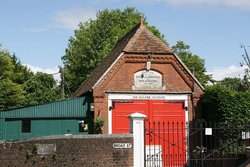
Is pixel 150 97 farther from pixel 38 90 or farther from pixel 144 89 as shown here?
pixel 38 90

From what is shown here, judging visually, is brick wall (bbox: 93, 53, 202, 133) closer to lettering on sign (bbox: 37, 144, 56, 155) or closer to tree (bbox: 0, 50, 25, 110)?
lettering on sign (bbox: 37, 144, 56, 155)

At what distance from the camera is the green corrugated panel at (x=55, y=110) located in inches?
1048

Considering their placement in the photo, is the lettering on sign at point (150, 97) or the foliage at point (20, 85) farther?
the foliage at point (20, 85)

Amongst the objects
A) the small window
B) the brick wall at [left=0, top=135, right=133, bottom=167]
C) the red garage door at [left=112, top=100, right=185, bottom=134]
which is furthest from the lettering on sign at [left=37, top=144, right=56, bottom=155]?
the small window

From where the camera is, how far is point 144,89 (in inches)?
1046

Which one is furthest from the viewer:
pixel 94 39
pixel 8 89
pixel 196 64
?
pixel 196 64

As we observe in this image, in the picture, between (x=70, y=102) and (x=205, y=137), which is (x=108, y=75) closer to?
(x=70, y=102)

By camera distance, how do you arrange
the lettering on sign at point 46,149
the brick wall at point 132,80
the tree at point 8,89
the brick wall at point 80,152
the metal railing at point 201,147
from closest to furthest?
the brick wall at point 80,152, the lettering on sign at point 46,149, the metal railing at point 201,147, the brick wall at point 132,80, the tree at point 8,89

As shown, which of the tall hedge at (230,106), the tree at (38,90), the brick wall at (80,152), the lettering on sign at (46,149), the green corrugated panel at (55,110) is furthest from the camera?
the tree at (38,90)

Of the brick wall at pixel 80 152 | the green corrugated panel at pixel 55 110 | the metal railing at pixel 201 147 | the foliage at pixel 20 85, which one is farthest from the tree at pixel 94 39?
the brick wall at pixel 80 152

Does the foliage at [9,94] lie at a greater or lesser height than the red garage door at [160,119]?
greater

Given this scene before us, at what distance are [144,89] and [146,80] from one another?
497 mm

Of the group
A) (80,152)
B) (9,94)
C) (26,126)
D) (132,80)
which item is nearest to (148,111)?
A: (132,80)

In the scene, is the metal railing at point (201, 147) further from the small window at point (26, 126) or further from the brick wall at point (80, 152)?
the small window at point (26, 126)
